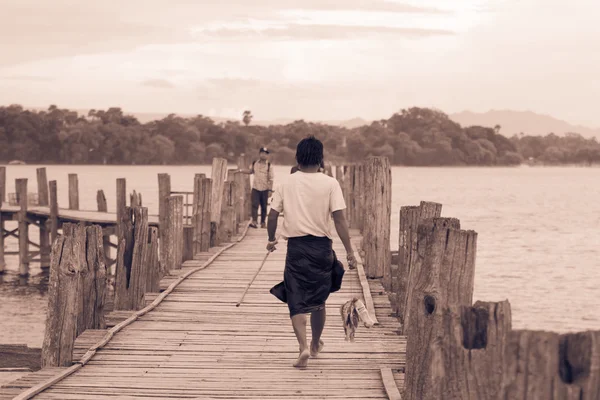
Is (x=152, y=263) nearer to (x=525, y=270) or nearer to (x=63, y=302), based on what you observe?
(x=63, y=302)

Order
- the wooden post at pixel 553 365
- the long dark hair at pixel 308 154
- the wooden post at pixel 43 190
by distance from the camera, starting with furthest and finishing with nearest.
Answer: the wooden post at pixel 43 190
the long dark hair at pixel 308 154
the wooden post at pixel 553 365

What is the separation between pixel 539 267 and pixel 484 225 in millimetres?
22384

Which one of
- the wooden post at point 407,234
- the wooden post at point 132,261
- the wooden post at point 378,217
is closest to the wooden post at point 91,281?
the wooden post at point 132,261

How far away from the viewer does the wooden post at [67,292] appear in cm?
842

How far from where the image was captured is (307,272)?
7332mm

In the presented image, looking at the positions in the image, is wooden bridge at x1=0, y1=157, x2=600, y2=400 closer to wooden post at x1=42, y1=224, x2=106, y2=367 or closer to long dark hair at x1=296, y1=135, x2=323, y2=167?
wooden post at x1=42, y1=224, x2=106, y2=367

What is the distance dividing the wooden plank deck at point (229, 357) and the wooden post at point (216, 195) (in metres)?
5.64

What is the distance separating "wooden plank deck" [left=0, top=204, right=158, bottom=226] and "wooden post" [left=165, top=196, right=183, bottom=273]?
11.6 metres

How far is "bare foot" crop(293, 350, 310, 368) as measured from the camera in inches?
290

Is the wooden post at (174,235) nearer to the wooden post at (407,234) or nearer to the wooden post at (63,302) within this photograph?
the wooden post at (407,234)

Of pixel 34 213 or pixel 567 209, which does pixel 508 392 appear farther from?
pixel 567 209

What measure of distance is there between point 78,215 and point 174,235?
16.2 m

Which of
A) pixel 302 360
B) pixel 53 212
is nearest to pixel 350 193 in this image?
pixel 53 212

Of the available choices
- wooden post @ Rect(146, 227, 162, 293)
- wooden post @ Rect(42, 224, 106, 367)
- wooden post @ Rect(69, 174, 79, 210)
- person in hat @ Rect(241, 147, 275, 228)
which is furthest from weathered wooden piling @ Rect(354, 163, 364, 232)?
wooden post @ Rect(69, 174, 79, 210)
